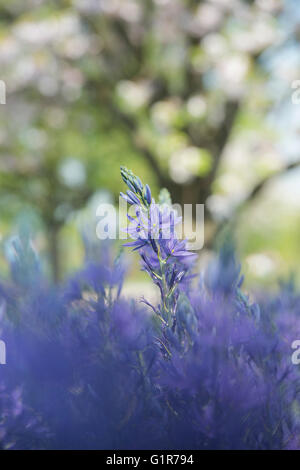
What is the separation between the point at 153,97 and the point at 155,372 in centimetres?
1038

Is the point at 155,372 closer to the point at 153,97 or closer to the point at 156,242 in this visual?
the point at 156,242

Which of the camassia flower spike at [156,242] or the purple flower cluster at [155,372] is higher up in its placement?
the camassia flower spike at [156,242]

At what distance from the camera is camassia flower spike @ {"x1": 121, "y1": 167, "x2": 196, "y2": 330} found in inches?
26.3

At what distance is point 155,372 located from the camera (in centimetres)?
68

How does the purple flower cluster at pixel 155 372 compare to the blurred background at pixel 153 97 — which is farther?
the blurred background at pixel 153 97

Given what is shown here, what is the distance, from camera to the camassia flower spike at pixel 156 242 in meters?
0.67

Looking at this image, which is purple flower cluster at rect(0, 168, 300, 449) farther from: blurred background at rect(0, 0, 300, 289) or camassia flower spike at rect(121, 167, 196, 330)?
blurred background at rect(0, 0, 300, 289)

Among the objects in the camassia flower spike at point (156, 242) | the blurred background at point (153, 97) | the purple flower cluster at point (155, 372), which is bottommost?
the purple flower cluster at point (155, 372)

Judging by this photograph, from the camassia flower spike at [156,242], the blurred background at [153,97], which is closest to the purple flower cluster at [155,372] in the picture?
the camassia flower spike at [156,242]

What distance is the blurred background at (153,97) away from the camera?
8625mm

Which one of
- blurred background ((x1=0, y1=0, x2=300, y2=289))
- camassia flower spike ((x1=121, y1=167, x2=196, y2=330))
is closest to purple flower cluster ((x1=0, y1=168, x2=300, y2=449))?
camassia flower spike ((x1=121, y1=167, x2=196, y2=330))

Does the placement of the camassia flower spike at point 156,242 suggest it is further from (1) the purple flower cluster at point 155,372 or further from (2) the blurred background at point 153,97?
(2) the blurred background at point 153,97

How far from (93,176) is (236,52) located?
590cm

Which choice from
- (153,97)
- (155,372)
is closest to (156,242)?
(155,372)
